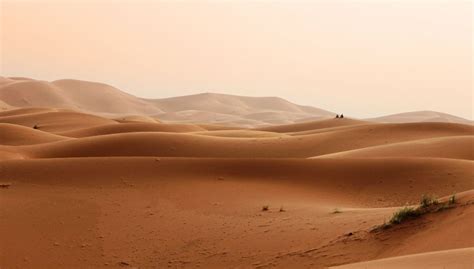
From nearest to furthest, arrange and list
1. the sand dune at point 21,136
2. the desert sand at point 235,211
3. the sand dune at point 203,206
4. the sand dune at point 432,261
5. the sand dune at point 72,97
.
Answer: the sand dune at point 432,261
the desert sand at point 235,211
the sand dune at point 203,206
the sand dune at point 21,136
the sand dune at point 72,97

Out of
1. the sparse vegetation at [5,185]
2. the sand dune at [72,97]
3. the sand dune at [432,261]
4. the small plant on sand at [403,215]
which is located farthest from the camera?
the sand dune at [72,97]

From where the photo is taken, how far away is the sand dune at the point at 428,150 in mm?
17297

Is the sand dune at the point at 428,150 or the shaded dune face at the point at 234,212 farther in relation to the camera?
the sand dune at the point at 428,150

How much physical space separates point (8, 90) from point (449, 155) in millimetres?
106117

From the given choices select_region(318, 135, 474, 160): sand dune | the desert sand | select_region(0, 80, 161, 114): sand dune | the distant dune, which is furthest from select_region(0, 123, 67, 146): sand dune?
select_region(0, 80, 161, 114): sand dune

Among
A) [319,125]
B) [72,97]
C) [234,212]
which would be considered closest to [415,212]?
[234,212]

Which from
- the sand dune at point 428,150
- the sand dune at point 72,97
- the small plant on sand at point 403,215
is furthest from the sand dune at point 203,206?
the sand dune at point 72,97

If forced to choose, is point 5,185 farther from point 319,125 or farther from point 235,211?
point 319,125

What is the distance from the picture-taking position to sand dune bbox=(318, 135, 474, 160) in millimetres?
17297

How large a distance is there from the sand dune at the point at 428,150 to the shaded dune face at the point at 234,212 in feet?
0.22

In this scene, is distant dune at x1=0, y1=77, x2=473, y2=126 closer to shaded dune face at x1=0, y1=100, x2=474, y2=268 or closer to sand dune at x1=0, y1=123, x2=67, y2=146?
sand dune at x1=0, y1=123, x2=67, y2=146

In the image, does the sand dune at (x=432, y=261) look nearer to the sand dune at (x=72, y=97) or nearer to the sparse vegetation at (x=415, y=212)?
the sparse vegetation at (x=415, y=212)

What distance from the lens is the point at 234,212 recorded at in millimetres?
10430

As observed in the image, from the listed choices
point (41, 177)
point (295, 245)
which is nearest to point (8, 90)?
point (41, 177)
